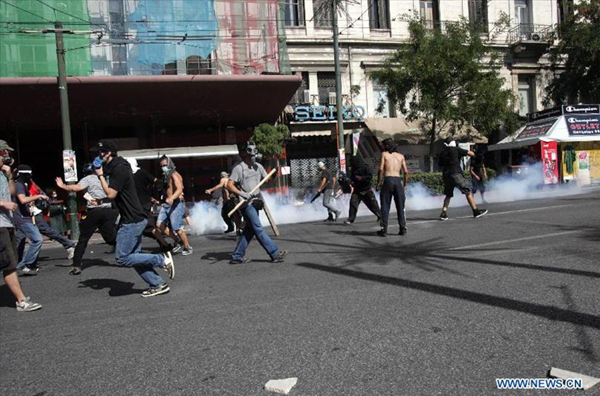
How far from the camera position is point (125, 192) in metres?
5.12

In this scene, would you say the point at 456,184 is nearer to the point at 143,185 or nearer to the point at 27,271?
the point at 143,185

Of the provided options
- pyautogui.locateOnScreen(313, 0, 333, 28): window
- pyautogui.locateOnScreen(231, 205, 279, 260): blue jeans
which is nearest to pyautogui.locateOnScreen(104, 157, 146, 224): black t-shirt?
pyautogui.locateOnScreen(231, 205, 279, 260): blue jeans

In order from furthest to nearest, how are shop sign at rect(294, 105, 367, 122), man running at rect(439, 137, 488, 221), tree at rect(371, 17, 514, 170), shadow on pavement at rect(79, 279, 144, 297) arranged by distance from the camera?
shop sign at rect(294, 105, 367, 122) < tree at rect(371, 17, 514, 170) < man running at rect(439, 137, 488, 221) < shadow on pavement at rect(79, 279, 144, 297)

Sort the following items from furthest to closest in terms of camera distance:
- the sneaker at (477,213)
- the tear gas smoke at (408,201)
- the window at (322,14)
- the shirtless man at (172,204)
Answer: the window at (322,14) → the tear gas smoke at (408,201) → the sneaker at (477,213) → the shirtless man at (172,204)

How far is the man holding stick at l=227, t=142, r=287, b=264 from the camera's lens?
6555mm

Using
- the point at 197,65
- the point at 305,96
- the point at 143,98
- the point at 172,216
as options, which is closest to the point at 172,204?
the point at 172,216

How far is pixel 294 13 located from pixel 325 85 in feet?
11.6

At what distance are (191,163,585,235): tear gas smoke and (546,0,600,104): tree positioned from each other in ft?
22.2

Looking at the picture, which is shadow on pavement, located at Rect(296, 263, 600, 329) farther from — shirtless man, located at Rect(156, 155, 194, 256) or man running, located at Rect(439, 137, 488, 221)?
man running, located at Rect(439, 137, 488, 221)

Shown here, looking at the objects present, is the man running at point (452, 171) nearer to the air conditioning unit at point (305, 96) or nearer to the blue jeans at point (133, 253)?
the blue jeans at point (133, 253)

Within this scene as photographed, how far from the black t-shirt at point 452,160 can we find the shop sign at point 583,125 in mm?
13619

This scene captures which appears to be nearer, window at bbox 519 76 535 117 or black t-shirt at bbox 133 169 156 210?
black t-shirt at bbox 133 169 156 210

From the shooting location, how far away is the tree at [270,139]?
19.2 metres

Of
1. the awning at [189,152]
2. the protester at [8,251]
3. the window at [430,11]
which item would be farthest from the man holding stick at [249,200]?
the window at [430,11]
